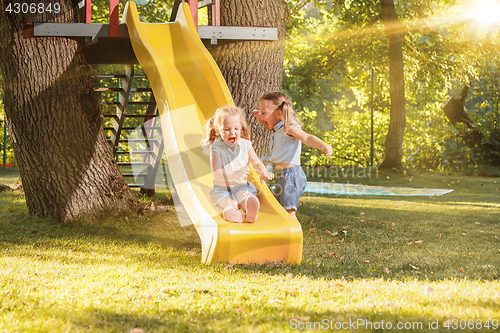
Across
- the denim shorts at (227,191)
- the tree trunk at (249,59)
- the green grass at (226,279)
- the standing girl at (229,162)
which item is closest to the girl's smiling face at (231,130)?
the standing girl at (229,162)

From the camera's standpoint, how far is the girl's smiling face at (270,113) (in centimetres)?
480

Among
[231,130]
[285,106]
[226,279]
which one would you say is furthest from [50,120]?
[226,279]

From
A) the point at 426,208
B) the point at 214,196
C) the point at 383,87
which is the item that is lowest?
the point at 426,208

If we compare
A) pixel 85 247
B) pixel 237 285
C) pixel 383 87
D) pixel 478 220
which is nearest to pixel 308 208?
pixel 478 220

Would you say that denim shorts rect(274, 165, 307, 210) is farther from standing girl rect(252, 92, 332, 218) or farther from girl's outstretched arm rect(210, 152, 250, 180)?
girl's outstretched arm rect(210, 152, 250, 180)

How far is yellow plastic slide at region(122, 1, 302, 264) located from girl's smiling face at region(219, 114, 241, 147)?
462 millimetres

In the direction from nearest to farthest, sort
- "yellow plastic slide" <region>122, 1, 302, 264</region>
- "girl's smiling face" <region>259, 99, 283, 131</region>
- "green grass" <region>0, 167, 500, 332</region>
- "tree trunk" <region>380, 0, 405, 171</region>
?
"green grass" <region>0, 167, 500, 332</region> < "yellow plastic slide" <region>122, 1, 302, 264</region> < "girl's smiling face" <region>259, 99, 283, 131</region> < "tree trunk" <region>380, 0, 405, 171</region>

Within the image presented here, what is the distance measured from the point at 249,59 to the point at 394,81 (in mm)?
11084

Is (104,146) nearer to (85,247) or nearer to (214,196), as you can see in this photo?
(85,247)

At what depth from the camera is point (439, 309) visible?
2682mm

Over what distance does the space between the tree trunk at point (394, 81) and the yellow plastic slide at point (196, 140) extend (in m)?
11.5

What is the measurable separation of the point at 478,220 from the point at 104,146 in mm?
Answer: 6091

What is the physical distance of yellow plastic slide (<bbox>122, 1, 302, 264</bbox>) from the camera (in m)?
3.94

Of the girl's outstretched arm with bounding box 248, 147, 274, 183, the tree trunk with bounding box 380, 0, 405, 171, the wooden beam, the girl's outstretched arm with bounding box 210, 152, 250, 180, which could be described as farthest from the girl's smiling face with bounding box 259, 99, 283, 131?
the tree trunk with bounding box 380, 0, 405, 171
